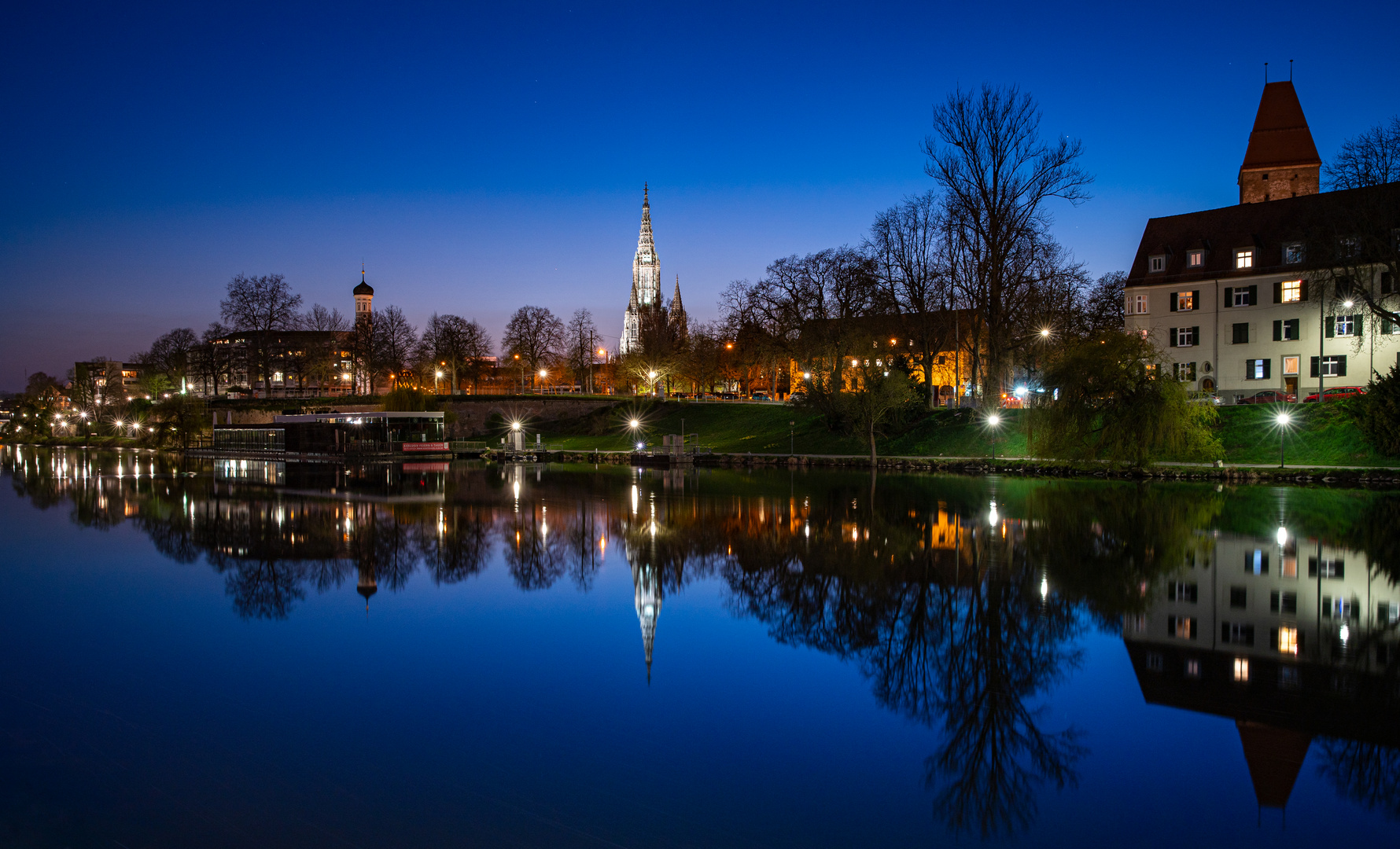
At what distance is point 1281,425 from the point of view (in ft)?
129

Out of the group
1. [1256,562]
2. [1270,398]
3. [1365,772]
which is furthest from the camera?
[1270,398]

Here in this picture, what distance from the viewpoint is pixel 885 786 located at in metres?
7.19

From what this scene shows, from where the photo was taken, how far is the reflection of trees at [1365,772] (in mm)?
6844

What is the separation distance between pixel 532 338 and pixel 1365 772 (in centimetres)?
9163

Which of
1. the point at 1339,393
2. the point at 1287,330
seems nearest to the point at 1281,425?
the point at 1339,393

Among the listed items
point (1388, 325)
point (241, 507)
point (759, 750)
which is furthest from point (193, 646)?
point (1388, 325)

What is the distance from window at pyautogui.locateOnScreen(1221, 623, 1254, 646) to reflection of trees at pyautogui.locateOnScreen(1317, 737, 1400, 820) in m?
→ 3.56

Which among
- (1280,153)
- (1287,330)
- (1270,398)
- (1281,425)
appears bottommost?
(1281,425)

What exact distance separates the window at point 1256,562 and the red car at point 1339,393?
27.3 meters

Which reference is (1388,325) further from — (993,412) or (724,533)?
(724,533)

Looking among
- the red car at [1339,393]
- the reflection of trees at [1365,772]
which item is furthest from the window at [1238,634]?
the red car at [1339,393]

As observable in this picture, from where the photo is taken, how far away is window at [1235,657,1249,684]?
31.9 feet

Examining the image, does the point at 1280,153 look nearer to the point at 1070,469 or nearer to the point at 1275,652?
the point at 1070,469

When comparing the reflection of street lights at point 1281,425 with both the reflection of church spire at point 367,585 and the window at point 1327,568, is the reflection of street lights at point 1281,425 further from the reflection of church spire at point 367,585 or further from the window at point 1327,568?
the reflection of church spire at point 367,585
